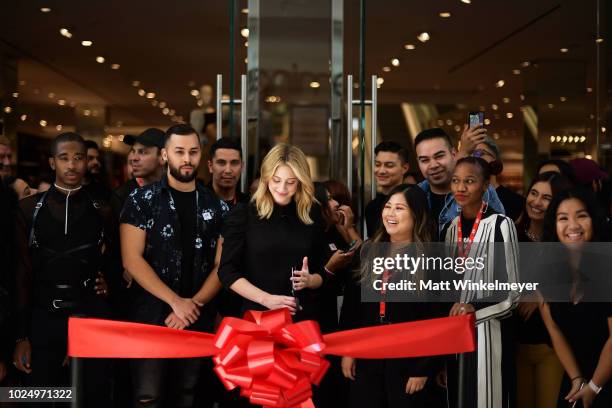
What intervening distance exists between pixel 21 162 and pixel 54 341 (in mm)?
4690

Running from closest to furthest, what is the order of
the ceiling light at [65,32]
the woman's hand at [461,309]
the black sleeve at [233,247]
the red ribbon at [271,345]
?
the red ribbon at [271,345] < the woman's hand at [461,309] < the black sleeve at [233,247] < the ceiling light at [65,32]

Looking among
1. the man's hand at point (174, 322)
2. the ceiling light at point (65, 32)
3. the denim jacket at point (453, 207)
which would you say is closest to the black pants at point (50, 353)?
the man's hand at point (174, 322)

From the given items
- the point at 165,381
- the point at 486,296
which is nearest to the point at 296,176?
the point at 486,296

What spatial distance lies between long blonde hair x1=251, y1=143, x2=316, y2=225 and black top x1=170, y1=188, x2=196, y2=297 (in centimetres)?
37

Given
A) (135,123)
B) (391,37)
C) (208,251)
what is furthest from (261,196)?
(135,123)

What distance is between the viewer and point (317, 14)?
5.91 meters

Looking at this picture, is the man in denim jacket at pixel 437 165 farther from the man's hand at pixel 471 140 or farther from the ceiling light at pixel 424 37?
the ceiling light at pixel 424 37

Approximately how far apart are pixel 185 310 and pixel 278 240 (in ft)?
1.78

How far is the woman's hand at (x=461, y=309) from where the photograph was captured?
411cm

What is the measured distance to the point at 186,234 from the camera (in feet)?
14.6

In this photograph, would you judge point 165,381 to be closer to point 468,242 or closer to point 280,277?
point 280,277

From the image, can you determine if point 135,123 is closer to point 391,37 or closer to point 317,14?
point 391,37

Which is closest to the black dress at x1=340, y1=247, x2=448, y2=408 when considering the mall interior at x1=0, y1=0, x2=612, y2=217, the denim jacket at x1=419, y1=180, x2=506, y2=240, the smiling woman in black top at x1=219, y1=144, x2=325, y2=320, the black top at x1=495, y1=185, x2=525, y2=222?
the smiling woman in black top at x1=219, y1=144, x2=325, y2=320

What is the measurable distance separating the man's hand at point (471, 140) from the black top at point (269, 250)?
1272mm
